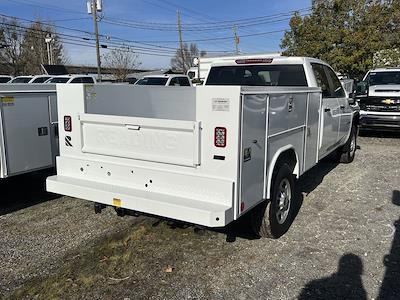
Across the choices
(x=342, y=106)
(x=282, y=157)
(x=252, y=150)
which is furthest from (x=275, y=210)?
(x=342, y=106)

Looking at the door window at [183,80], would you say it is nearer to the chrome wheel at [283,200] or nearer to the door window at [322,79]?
the door window at [322,79]

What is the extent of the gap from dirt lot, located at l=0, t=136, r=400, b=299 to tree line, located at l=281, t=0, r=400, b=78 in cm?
1945

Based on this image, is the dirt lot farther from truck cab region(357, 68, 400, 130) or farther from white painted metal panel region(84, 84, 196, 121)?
truck cab region(357, 68, 400, 130)

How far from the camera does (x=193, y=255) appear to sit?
4.36 m

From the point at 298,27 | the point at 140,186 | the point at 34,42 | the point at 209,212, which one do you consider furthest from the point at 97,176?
the point at 34,42

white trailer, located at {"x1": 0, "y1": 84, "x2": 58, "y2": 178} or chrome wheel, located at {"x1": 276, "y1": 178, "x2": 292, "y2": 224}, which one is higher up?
white trailer, located at {"x1": 0, "y1": 84, "x2": 58, "y2": 178}

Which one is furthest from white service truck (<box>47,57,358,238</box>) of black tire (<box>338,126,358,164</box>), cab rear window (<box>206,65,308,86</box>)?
black tire (<box>338,126,358,164</box>)

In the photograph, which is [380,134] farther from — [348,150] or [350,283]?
[350,283]

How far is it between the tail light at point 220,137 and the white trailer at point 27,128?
3391 millimetres

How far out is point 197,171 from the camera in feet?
12.1

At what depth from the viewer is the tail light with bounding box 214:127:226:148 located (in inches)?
137

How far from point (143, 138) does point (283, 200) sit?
1.82 meters

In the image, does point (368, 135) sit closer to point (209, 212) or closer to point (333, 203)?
point (333, 203)

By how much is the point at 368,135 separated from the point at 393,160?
4.53m
